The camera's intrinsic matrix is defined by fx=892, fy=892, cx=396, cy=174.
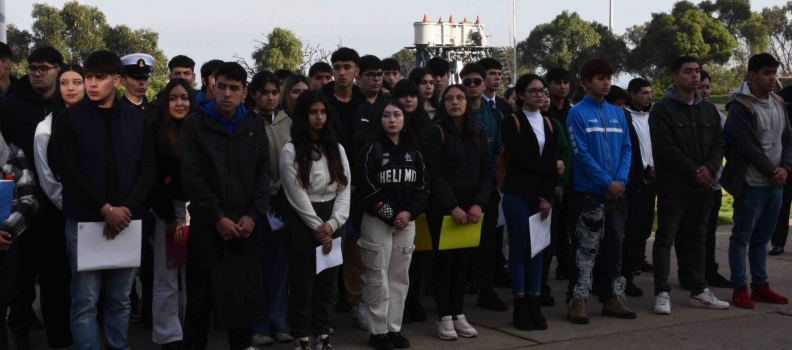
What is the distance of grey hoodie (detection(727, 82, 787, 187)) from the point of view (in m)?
7.77

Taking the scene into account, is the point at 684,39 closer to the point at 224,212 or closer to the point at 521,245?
the point at 521,245

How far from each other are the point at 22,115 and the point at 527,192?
375cm

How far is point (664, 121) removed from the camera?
24.7ft

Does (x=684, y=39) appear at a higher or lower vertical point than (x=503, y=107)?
higher

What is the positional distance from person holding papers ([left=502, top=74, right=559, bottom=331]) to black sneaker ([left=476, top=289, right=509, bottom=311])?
0.69m

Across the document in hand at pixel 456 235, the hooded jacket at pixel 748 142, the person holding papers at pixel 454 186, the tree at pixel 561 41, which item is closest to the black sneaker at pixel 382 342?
the person holding papers at pixel 454 186

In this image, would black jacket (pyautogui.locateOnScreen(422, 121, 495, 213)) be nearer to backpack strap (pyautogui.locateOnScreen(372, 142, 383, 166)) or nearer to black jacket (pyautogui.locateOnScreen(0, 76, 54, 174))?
backpack strap (pyautogui.locateOnScreen(372, 142, 383, 166))

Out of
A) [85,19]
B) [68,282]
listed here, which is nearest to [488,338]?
[68,282]

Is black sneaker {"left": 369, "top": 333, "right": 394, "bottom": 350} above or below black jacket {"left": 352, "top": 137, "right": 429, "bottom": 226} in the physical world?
below

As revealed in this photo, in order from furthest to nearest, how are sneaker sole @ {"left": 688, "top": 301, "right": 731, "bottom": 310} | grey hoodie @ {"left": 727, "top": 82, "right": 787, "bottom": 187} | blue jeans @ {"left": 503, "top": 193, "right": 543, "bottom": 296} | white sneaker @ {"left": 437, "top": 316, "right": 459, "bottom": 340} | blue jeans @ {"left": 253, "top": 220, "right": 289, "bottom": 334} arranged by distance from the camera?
grey hoodie @ {"left": 727, "top": 82, "right": 787, "bottom": 187}
sneaker sole @ {"left": 688, "top": 301, "right": 731, "bottom": 310}
blue jeans @ {"left": 503, "top": 193, "right": 543, "bottom": 296}
white sneaker @ {"left": 437, "top": 316, "right": 459, "bottom": 340}
blue jeans @ {"left": 253, "top": 220, "right": 289, "bottom": 334}

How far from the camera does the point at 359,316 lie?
7113 mm

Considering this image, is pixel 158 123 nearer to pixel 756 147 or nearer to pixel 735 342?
pixel 735 342

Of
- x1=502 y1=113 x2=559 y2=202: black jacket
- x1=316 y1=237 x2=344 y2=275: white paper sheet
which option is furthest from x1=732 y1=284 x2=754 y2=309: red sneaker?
x1=316 y1=237 x2=344 y2=275: white paper sheet

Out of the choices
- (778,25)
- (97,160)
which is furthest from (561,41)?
(97,160)
